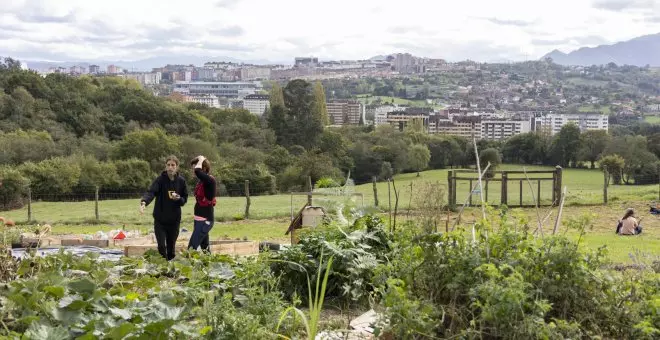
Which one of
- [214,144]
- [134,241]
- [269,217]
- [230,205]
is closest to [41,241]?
[134,241]

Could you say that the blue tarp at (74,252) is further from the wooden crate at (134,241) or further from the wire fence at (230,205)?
the wire fence at (230,205)

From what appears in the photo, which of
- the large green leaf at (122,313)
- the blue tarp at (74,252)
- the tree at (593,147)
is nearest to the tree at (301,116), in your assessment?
the tree at (593,147)

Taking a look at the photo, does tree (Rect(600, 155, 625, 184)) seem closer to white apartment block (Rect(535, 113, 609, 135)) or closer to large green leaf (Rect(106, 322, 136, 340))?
large green leaf (Rect(106, 322, 136, 340))

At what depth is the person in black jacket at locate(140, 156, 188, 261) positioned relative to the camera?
8.18 meters

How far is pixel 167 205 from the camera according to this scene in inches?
324

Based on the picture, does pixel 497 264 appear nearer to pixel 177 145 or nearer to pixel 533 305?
pixel 533 305

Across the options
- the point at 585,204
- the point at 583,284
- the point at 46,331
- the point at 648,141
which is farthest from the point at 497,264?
the point at 648,141

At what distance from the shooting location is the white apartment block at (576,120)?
13925 centimetres

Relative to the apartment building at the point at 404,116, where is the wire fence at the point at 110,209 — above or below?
below

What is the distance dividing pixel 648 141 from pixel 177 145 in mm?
37746

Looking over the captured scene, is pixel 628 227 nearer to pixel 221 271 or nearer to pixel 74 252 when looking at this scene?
pixel 74 252

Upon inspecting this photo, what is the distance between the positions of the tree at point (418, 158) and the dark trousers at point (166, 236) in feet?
194

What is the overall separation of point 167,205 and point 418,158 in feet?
199

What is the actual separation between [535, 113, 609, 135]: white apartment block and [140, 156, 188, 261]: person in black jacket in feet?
427
